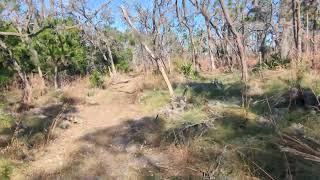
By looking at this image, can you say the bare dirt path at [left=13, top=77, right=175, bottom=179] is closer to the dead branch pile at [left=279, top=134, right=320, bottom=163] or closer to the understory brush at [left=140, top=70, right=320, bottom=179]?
the understory brush at [left=140, top=70, right=320, bottom=179]

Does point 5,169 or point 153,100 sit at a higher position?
point 153,100

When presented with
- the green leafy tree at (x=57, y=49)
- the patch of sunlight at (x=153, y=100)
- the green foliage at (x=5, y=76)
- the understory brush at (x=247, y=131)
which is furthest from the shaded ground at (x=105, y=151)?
the green leafy tree at (x=57, y=49)

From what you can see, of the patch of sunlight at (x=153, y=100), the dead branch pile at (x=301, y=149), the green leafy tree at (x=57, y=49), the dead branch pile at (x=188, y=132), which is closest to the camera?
the dead branch pile at (x=301, y=149)

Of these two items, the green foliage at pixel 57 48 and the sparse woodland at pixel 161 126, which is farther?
the green foliage at pixel 57 48

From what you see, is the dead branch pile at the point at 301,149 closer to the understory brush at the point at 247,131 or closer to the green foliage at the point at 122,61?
the understory brush at the point at 247,131

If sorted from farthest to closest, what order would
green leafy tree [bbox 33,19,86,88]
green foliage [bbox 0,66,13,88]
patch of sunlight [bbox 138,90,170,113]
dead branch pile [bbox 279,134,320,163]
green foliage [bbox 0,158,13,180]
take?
1. green leafy tree [bbox 33,19,86,88]
2. green foliage [bbox 0,66,13,88]
3. patch of sunlight [bbox 138,90,170,113]
4. green foliage [bbox 0,158,13,180]
5. dead branch pile [bbox 279,134,320,163]

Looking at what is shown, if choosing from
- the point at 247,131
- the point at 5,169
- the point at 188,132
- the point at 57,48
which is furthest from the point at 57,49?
the point at 247,131

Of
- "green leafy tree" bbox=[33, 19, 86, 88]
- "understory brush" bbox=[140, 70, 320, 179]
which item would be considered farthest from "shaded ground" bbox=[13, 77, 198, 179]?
"green leafy tree" bbox=[33, 19, 86, 88]

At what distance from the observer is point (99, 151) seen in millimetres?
7609

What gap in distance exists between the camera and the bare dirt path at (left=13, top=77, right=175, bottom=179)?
21.8 ft

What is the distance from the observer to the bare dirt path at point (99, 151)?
6635mm

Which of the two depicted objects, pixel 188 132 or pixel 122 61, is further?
pixel 122 61

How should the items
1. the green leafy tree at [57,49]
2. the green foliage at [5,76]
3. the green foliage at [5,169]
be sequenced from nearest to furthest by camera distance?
1. the green foliage at [5,169]
2. the green foliage at [5,76]
3. the green leafy tree at [57,49]

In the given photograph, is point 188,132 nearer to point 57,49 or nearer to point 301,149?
point 301,149
